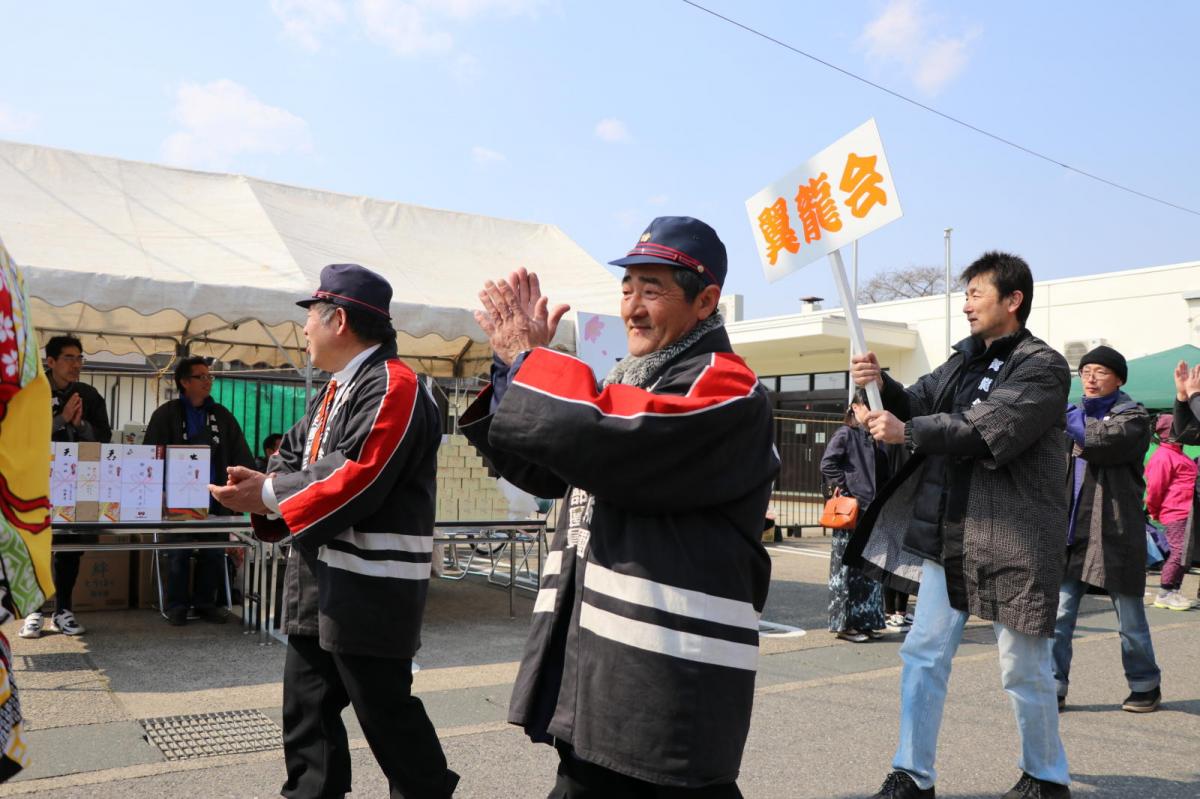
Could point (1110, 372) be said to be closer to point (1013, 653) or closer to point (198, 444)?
point (1013, 653)

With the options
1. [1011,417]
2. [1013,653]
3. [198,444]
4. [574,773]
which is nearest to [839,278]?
[1011,417]

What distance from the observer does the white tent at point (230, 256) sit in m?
6.84

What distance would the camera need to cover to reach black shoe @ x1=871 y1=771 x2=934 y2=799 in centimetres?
351

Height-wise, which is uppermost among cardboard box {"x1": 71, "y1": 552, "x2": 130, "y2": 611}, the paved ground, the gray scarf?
the gray scarf

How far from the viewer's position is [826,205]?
378cm

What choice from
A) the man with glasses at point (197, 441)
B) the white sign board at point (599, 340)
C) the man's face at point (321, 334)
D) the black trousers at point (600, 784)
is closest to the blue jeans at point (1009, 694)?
the black trousers at point (600, 784)

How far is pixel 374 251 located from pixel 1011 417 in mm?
7039

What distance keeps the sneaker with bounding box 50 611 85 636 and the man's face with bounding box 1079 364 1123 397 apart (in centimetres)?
662

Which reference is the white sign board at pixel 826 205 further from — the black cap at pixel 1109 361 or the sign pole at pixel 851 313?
the black cap at pixel 1109 361

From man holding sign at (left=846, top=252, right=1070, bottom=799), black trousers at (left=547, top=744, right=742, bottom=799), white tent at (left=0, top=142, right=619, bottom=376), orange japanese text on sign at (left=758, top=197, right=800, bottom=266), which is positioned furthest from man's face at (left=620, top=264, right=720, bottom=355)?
white tent at (left=0, top=142, right=619, bottom=376)

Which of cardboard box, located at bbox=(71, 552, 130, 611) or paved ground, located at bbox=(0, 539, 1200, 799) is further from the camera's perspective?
cardboard box, located at bbox=(71, 552, 130, 611)

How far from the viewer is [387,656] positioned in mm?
2936

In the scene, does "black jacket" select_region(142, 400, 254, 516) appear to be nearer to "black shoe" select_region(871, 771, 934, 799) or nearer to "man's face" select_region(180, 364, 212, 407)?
"man's face" select_region(180, 364, 212, 407)

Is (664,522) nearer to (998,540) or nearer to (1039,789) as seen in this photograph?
(998,540)
